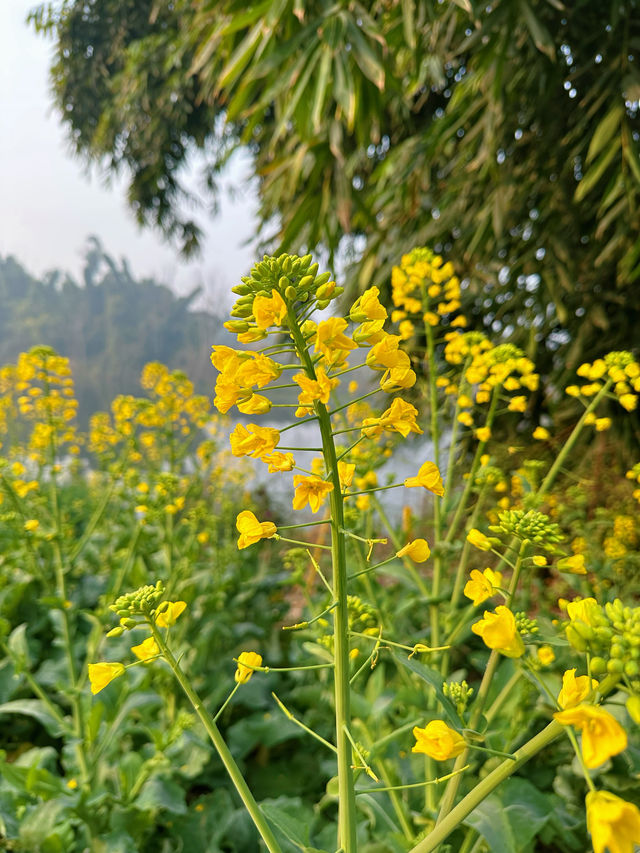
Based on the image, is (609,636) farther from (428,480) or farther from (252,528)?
(252,528)

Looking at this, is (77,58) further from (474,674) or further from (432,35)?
(474,674)

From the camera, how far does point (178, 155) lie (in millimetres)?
5914

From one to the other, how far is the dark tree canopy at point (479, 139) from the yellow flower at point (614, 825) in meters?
1.56

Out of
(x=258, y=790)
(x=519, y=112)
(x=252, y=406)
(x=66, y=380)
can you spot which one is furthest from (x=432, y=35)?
(x=258, y=790)

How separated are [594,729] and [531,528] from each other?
0.21 meters

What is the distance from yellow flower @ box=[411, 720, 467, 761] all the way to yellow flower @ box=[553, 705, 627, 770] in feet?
0.29

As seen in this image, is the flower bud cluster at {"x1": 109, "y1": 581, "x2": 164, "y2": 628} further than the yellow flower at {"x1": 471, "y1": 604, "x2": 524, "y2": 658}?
Yes

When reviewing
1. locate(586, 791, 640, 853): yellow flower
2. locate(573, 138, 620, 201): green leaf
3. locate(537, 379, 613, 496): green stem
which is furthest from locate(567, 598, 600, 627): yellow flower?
locate(573, 138, 620, 201): green leaf

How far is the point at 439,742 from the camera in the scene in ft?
1.11

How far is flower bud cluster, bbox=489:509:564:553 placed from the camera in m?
0.47

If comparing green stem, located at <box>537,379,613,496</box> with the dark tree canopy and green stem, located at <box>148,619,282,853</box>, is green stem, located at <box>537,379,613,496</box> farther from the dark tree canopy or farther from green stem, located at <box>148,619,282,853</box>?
the dark tree canopy

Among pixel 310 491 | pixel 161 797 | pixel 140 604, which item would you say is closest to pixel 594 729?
pixel 310 491

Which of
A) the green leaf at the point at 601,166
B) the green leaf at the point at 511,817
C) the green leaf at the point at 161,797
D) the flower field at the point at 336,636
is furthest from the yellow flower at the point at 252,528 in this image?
the green leaf at the point at 601,166

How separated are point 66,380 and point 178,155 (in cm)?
573
